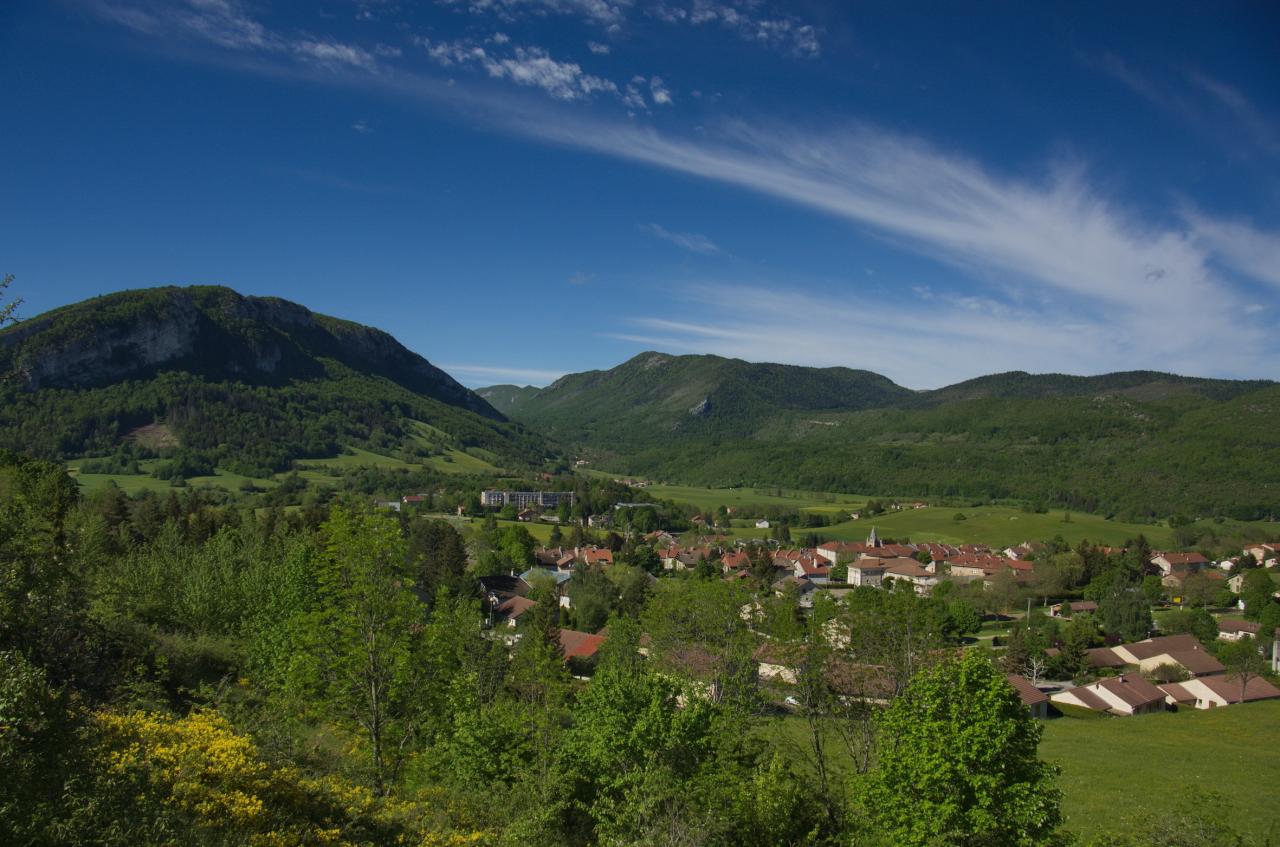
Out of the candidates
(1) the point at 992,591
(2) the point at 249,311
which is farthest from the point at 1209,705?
(2) the point at 249,311

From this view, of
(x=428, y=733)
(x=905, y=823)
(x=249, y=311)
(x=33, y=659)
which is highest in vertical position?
(x=249, y=311)

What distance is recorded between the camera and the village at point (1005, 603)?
1406 inches

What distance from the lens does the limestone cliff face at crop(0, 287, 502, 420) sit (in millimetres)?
118438

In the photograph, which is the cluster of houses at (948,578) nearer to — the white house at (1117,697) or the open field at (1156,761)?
the white house at (1117,697)

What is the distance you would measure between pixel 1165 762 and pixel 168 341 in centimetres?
16646

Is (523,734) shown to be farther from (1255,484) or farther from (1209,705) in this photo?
(1255,484)

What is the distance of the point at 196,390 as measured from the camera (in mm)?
132875

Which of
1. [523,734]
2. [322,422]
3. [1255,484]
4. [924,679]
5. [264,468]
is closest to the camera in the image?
[924,679]

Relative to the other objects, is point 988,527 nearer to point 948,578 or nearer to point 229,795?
point 948,578

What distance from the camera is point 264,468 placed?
11175 centimetres

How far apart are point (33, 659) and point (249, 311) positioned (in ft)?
629

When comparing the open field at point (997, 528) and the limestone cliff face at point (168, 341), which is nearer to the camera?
the open field at point (997, 528)

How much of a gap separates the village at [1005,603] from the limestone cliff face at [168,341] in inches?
3133

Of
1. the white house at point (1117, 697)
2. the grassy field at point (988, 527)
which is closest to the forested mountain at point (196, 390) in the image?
the grassy field at point (988, 527)
